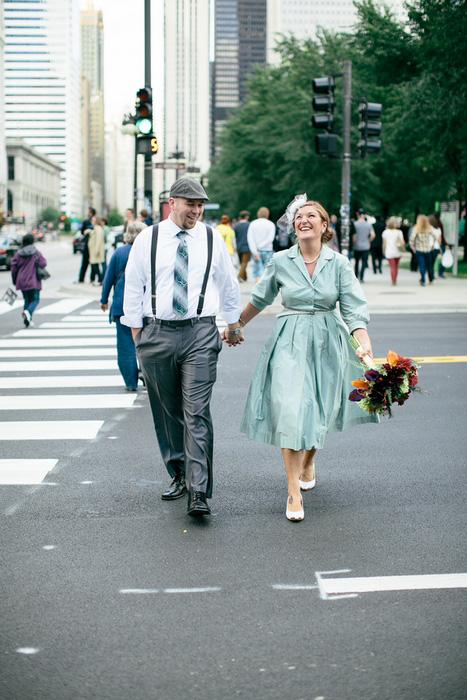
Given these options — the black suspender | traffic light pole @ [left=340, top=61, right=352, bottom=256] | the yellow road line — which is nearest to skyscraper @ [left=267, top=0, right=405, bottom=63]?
traffic light pole @ [left=340, top=61, right=352, bottom=256]

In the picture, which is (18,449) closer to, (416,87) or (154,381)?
(154,381)

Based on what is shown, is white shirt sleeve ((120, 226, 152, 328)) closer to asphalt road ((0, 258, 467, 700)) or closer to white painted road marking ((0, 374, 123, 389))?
asphalt road ((0, 258, 467, 700))

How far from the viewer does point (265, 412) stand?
513 centimetres

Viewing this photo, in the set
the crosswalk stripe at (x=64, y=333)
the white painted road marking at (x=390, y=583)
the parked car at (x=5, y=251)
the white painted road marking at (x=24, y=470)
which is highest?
the white painted road marking at (x=390, y=583)

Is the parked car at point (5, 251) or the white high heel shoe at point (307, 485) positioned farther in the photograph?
the parked car at point (5, 251)

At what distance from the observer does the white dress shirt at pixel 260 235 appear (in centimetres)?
2073

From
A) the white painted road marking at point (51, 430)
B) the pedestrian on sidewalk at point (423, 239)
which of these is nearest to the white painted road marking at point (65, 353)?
the white painted road marking at point (51, 430)

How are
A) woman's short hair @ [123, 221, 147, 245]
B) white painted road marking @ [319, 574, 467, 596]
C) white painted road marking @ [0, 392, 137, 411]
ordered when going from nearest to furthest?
1. white painted road marking @ [319, 574, 467, 596]
2. white painted road marking @ [0, 392, 137, 411]
3. woman's short hair @ [123, 221, 147, 245]

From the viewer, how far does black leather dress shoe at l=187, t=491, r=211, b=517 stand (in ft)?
16.1

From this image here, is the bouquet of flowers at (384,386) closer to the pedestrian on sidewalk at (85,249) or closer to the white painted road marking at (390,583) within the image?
the white painted road marking at (390,583)

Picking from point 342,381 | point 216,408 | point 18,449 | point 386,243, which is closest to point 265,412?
point 342,381

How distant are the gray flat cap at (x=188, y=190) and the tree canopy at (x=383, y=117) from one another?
2244 cm

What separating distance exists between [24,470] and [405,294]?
14.5 meters

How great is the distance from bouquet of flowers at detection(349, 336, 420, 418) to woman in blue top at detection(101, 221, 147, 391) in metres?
4.15
